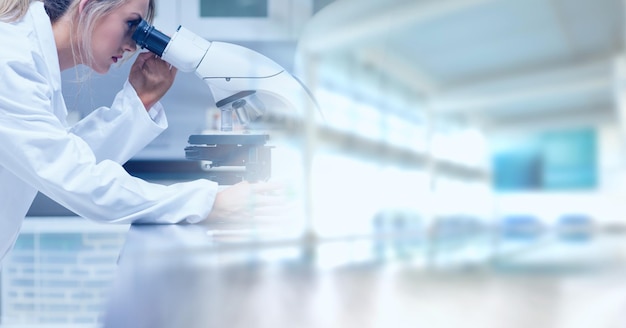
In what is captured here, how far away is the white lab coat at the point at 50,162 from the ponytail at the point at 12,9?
0.05 ft

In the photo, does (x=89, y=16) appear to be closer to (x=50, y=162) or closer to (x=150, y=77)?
(x=150, y=77)

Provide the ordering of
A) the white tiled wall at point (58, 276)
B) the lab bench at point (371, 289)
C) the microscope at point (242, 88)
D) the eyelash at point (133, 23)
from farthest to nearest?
the white tiled wall at point (58, 276)
the eyelash at point (133, 23)
the microscope at point (242, 88)
the lab bench at point (371, 289)

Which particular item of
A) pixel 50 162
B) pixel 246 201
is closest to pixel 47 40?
pixel 50 162

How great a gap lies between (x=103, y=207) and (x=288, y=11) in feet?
2.96

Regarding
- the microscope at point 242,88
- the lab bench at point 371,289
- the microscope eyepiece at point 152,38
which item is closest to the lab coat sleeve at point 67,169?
the microscope at point 242,88

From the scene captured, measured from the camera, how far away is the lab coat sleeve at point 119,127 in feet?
4.02

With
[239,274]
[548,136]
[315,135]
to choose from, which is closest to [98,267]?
[315,135]

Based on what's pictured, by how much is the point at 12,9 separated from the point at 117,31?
0.79ft

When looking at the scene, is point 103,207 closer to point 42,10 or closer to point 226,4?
point 42,10

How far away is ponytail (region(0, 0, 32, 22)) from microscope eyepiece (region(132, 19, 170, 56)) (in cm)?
30

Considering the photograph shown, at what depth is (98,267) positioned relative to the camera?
5.90ft

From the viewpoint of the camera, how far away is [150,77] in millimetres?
1274

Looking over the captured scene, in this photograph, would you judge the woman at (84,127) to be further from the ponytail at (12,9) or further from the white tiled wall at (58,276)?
the white tiled wall at (58,276)

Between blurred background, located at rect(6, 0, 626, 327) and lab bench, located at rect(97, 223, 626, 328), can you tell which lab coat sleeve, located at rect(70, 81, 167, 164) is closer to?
blurred background, located at rect(6, 0, 626, 327)
